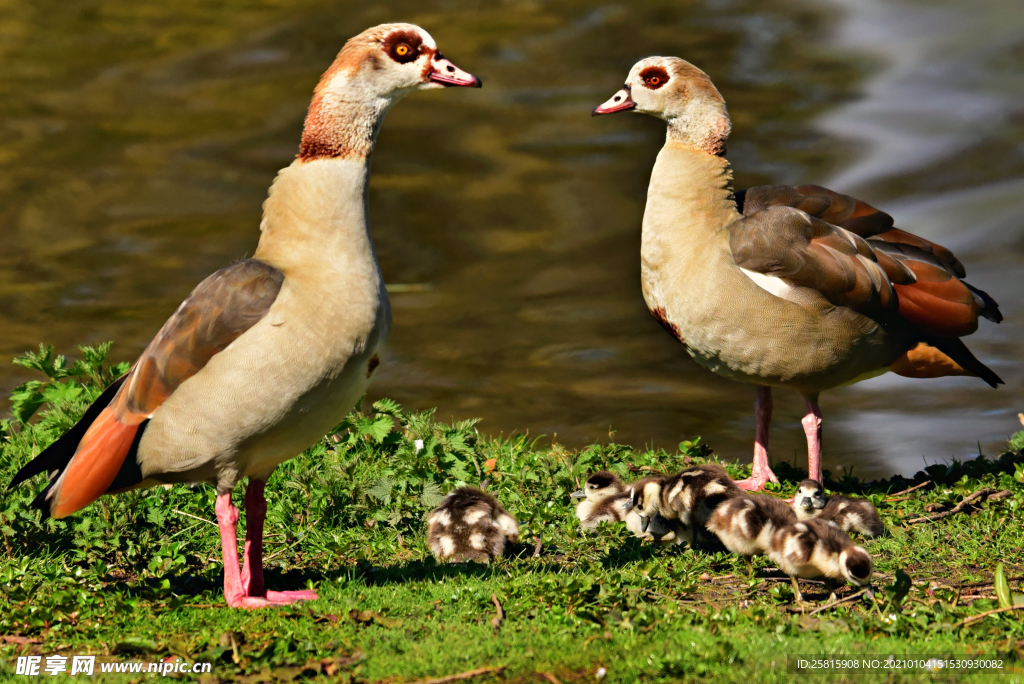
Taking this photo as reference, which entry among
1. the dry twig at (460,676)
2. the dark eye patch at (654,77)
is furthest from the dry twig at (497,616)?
the dark eye patch at (654,77)

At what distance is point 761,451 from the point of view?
25.7 feet

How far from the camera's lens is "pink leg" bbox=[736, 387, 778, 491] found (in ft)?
25.3

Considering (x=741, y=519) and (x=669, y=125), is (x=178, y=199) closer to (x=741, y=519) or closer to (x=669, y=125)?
(x=669, y=125)

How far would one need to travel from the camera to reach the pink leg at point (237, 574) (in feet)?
17.1

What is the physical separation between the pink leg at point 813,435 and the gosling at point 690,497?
1.39 m

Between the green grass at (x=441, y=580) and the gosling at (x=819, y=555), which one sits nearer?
the green grass at (x=441, y=580)

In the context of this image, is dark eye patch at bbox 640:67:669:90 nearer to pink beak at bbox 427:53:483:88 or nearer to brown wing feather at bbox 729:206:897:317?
brown wing feather at bbox 729:206:897:317

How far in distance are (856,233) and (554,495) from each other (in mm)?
2798

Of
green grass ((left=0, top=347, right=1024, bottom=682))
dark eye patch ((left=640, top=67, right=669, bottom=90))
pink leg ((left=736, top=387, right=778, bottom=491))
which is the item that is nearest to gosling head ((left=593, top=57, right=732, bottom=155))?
dark eye patch ((left=640, top=67, right=669, bottom=90))

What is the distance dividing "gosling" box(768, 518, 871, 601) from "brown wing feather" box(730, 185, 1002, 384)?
2105 mm

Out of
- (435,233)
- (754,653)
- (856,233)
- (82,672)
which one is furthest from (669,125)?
(435,233)

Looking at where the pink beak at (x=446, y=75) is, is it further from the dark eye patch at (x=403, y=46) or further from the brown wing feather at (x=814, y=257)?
the brown wing feather at (x=814, y=257)

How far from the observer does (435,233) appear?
16.7 m

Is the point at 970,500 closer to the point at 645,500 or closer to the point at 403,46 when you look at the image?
the point at 645,500
